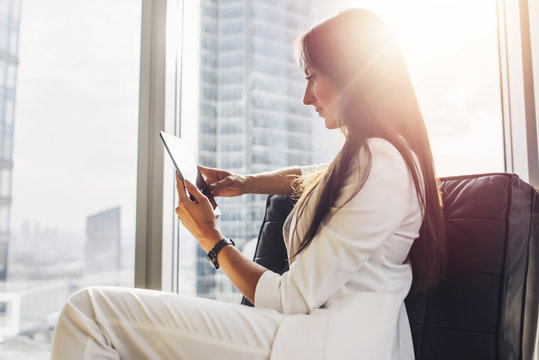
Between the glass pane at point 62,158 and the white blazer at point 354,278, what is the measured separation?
1.02 meters

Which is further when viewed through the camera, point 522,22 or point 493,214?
point 522,22

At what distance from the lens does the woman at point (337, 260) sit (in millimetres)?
784

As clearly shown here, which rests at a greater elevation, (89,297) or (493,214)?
(493,214)

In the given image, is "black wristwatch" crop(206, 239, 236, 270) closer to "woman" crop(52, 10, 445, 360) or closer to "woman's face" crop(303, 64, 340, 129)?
"woman" crop(52, 10, 445, 360)

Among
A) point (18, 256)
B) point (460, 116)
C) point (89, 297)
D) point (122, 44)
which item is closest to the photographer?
point (89, 297)

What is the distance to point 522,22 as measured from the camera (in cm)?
134

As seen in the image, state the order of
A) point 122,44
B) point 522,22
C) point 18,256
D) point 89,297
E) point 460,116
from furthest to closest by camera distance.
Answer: point 122,44, point 18,256, point 460,116, point 522,22, point 89,297

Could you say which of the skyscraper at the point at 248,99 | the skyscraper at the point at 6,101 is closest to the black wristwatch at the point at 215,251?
the skyscraper at the point at 248,99

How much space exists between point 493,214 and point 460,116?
2.09ft

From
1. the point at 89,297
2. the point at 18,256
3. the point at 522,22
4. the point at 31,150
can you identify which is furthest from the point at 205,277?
the point at 522,22

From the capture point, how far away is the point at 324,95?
1.01 metres

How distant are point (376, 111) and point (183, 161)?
0.54 meters

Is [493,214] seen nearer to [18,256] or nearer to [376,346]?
[376,346]

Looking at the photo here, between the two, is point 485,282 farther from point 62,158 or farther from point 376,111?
point 62,158
